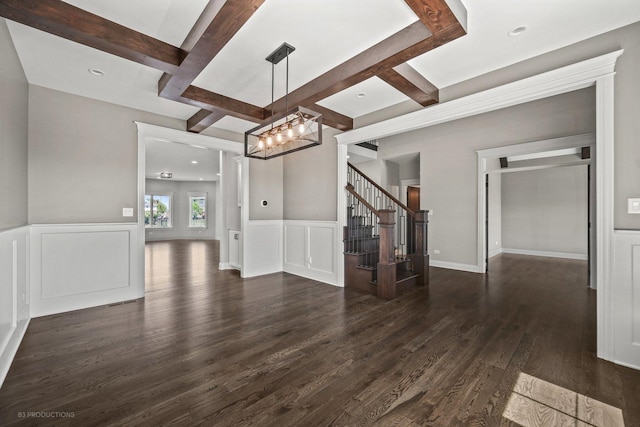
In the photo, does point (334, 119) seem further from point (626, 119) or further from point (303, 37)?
point (626, 119)

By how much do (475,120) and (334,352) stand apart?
531 cm

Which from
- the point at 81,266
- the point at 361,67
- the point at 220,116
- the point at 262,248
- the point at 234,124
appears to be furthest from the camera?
the point at 262,248

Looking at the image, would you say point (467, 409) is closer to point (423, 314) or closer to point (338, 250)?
point (423, 314)

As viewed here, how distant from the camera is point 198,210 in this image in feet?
45.3

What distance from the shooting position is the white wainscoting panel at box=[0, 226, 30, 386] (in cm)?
218

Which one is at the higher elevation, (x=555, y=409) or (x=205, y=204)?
(x=205, y=204)

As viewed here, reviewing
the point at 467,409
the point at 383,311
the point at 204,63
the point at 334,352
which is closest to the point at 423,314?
the point at 383,311

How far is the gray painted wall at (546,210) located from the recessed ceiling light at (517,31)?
6.68 m

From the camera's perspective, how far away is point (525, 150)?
4875 mm

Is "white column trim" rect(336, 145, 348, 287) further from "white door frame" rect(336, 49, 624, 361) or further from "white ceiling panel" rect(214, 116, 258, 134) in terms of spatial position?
"white door frame" rect(336, 49, 624, 361)

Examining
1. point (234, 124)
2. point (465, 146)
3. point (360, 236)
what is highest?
point (234, 124)

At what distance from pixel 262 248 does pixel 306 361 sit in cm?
351

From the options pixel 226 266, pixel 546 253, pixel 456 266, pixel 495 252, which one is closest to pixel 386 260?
pixel 456 266

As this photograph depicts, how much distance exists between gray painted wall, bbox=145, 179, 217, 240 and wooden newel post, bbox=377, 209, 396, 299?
11.4 m
